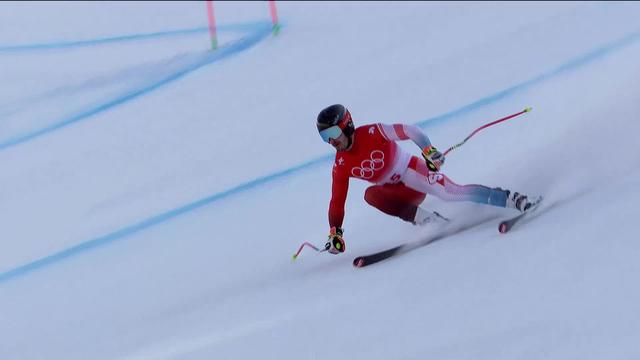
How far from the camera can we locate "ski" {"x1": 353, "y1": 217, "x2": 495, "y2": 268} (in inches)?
Answer: 158

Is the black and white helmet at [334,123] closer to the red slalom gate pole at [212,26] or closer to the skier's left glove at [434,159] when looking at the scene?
the skier's left glove at [434,159]

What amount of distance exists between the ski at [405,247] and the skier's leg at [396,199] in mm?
135

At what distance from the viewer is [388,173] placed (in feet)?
12.7

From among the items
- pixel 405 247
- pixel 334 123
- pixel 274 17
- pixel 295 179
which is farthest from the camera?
pixel 274 17

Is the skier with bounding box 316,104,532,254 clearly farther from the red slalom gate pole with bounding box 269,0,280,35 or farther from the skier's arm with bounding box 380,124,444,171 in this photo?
the red slalom gate pole with bounding box 269,0,280,35

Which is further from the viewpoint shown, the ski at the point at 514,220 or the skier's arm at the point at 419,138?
the ski at the point at 514,220

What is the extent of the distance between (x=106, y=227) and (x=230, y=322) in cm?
140

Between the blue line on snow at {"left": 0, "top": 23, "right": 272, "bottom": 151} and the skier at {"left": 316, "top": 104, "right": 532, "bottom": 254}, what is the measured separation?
2272mm

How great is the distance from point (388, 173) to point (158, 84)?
9.04 feet

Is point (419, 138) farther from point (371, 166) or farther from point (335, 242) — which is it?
point (335, 242)

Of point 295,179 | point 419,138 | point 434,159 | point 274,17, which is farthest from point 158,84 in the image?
point 434,159

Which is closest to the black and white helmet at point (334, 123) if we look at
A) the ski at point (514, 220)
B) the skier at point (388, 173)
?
the skier at point (388, 173)

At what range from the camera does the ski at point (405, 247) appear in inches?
158

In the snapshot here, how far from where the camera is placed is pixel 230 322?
372cm
